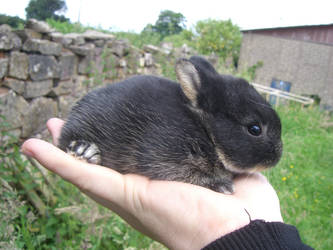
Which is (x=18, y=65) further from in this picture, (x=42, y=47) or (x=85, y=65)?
(x=85, y=65)

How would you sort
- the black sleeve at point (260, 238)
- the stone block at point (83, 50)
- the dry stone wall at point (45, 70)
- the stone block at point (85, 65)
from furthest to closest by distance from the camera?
the stone block at point (85, 65) < the stone block at point (83, 50) < the dry stone wall at point (45, 70) < the black sleeve at point (260, 238)

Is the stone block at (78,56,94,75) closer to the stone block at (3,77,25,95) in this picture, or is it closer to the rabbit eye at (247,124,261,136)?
the stone block at (3,77,25,95)

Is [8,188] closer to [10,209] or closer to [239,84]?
[10,209]

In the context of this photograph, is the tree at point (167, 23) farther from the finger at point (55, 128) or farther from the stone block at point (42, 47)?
the finger at point (55, 128)

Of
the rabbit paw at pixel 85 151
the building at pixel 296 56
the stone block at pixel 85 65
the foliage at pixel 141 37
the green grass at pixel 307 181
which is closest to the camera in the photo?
the rabbit paw at pixel 85 151

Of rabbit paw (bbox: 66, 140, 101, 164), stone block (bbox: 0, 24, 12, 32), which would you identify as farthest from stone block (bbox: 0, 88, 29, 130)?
rabbit paw (bbox: 66, 140, 101, 164)

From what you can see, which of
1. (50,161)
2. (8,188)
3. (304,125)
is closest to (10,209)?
(8,188)

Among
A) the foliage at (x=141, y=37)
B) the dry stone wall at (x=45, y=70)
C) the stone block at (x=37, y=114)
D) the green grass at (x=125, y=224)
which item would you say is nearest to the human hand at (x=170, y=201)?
the green grass at (x=125, y=224)

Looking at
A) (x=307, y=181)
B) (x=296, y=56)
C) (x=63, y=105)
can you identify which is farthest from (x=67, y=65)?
(x=296, y=56)
